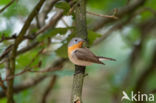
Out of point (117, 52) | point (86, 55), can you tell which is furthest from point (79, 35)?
point (117, 52)

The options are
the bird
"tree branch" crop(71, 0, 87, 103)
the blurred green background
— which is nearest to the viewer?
"tree branch" crop(71, 0, 87, 103)

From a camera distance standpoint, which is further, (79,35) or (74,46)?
(74,46)

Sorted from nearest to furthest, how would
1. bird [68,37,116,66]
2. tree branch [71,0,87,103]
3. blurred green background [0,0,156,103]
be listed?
tree branch [71,0,87,103], bird [68,37,116,66], blurred green background [0,0,156,103]

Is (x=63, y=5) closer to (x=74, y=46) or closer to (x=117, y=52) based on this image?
(x=74, y=46)

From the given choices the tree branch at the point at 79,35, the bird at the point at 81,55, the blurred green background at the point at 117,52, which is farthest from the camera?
the blurred green background at the point at 117,52

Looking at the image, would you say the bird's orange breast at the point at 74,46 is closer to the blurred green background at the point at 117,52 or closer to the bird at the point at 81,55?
the bird at the point at 81,55

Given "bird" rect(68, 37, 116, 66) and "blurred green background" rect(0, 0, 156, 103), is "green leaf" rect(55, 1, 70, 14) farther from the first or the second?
"blurred green background" rect(0, 0, 156, 103)

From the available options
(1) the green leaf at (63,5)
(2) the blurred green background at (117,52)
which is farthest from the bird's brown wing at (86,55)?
(2) the blurred green background at (117,52)

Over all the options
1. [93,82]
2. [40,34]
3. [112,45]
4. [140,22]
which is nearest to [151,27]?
[140,22]

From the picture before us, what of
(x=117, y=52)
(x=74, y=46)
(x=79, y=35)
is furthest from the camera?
(x=117, y=52)

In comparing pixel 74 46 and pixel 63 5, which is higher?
pixel 63 5

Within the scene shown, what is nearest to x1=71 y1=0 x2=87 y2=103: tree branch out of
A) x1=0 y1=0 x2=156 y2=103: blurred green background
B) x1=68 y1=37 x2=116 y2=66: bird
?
x1=68 y1=37 x2=116 y2=66: bird

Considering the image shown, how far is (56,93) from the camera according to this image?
11.4 ft

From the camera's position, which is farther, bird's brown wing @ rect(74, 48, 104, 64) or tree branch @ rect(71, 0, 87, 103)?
bird's brown wing @ rect(74, 48, 104, 64)
